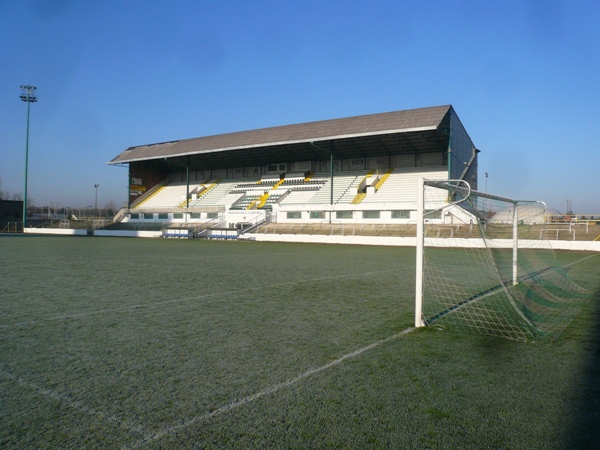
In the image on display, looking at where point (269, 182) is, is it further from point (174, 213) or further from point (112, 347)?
point (112, 347)

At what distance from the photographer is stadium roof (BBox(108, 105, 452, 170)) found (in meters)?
30.9

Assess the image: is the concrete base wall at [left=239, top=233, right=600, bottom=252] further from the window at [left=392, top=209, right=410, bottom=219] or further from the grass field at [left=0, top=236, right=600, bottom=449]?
the grass field at [left=0, top=236, right=600, bottom=449]

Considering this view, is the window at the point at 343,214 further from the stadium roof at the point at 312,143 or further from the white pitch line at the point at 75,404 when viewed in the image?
the white pitch line at the point at 75,404

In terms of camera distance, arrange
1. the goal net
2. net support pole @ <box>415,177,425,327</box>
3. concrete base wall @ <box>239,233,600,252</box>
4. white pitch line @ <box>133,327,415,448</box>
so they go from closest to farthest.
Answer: white pitch line @ <box>133,327,415,448</box> < net support pole @ <box>415,177,425,327</box> < the goal net < concrete base wall @ <box>239,233,600,252</box>

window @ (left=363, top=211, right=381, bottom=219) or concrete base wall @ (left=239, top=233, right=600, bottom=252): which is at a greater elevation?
window @ (left=363, top=211, right=381, bottom=219)

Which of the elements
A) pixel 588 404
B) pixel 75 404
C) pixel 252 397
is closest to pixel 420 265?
pixel 588 404

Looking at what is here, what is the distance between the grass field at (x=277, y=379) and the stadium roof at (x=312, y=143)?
26.3m

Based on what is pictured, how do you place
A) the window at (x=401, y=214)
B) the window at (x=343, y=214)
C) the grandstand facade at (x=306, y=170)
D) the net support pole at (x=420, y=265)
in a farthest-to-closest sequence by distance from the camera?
the window at (x=343, y=214), the grandstand facade at (x=306, y=170), the window at (x=401, y=214), the net support pole at (x=420, y=265)

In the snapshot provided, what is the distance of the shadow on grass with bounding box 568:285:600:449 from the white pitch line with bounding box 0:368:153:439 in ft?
8.09

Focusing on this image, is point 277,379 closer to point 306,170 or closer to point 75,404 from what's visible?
point 75,404

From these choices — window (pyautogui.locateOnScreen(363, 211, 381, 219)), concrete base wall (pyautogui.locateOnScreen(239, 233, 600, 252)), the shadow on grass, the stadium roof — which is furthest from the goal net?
the stadium roof

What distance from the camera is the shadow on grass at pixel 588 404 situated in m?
2.39

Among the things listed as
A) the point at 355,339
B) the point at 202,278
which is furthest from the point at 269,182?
the point at 355,339

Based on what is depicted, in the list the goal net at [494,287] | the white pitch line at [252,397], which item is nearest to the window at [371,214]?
the goal net at [494,287]
